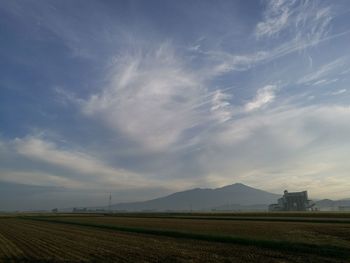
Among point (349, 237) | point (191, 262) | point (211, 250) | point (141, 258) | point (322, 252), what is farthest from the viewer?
point (349, 237)

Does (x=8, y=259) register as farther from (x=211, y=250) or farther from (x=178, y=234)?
(x=178, y=234)

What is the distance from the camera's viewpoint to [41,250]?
2641 centimetres

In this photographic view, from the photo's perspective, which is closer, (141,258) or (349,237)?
(141,258)

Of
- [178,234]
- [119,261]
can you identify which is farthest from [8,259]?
[178,234]

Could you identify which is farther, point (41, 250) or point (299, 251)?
point (41, 250)

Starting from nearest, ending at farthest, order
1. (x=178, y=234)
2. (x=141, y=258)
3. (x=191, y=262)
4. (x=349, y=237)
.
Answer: (x=191, y=262) < (x=141, y=258) < (x=349, y=237) < (x=178, y=234)

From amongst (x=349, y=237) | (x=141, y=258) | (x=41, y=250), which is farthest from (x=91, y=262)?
(x=349, y=237)

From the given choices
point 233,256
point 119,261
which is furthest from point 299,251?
point 119,261

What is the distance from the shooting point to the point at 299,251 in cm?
2438

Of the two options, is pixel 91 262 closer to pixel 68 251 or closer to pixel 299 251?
pixel 68 251

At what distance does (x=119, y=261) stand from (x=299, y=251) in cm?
1277

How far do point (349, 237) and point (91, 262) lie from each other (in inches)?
915

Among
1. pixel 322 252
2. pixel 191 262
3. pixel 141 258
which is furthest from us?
pixel 322 252

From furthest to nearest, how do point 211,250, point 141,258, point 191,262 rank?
point 211,250 < point 141,258 < point 191,262
